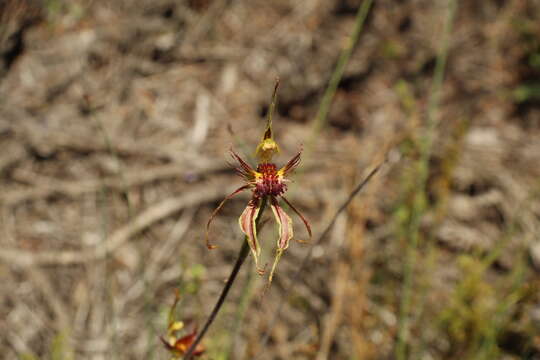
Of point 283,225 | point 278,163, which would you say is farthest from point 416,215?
point 283,225

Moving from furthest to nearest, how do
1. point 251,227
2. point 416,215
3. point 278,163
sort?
point 278,163 < point 416,215 < point 251,227

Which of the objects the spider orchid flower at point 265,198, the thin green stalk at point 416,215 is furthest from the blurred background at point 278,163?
the spider orchid flower at point 265,198

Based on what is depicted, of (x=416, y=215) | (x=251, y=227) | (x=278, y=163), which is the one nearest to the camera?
(x=251, y=227)

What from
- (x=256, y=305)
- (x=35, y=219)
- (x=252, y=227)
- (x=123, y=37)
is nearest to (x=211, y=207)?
(x=256, y=305)

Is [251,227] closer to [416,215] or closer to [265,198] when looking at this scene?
[265,198]

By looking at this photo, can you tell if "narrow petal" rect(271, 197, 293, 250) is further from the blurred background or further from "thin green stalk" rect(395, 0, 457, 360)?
"thin green stalk" rect(395, 0, 457, 360)

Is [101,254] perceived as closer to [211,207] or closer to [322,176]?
[211,207]

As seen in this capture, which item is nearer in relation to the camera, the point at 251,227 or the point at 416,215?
the point at 251,227

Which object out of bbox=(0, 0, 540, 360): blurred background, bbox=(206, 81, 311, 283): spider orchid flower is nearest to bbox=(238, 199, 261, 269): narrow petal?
bbox=(206, 81, 311, 283): spider orchid flower
